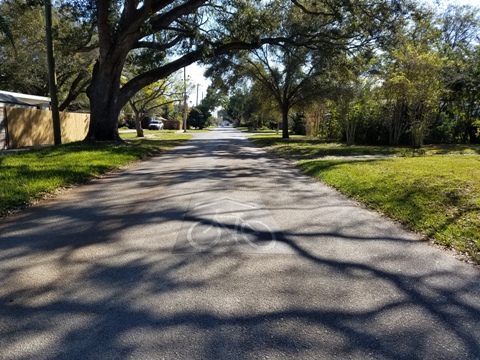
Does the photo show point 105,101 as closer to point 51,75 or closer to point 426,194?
point 51,75

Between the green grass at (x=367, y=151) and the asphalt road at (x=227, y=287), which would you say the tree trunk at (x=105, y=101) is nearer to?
the green grass at (x=367, y=151)

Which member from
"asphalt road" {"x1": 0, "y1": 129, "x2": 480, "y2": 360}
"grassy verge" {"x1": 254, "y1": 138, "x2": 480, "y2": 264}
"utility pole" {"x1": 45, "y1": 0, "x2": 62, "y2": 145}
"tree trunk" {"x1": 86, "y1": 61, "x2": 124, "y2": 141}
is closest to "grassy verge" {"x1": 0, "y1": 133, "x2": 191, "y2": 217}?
"asphalt road" {"x1": 0, "y1": 129, "x2": 480, "y2": 360}

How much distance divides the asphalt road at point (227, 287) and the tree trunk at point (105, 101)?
41.4ft

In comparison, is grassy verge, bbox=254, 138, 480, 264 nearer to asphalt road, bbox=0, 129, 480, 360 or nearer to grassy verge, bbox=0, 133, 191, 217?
asphalt road, bbox=0, 129, 480, 360

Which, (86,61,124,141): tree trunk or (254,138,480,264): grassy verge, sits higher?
(86,61,124,141): tree trunk

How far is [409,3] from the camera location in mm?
15453

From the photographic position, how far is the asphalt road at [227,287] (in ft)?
8.21

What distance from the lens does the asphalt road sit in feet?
8.21

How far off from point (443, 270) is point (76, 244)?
439 centimetres

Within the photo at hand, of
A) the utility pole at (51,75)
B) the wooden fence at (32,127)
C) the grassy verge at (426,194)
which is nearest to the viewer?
the grassy verge at (426,194)

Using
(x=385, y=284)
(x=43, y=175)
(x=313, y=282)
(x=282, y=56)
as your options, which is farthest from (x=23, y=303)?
(x=282, y=56)

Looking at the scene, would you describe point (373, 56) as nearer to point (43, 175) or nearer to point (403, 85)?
point (403, 85)

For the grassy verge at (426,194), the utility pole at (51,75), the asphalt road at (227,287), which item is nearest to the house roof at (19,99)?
the utility pole at (51,75)

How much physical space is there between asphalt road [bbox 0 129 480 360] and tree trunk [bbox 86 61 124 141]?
1263 centimetres
